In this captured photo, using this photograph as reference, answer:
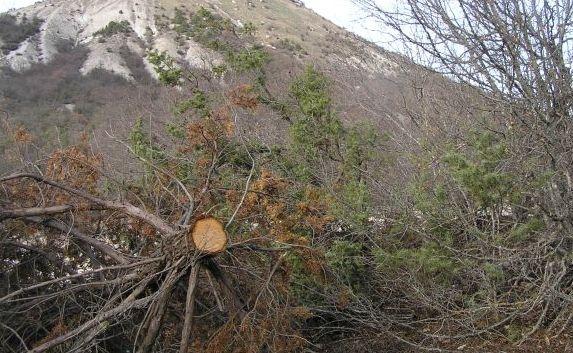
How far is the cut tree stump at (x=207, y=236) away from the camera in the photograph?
392cm

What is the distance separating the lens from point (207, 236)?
393cm

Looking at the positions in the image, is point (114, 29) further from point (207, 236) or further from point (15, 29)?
point (207, 236)

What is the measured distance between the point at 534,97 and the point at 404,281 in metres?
2.23

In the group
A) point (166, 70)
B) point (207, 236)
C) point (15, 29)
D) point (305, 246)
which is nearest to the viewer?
point (207, 236)

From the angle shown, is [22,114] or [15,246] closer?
[15,246]

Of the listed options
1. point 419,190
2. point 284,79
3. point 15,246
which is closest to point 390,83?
point 284,79

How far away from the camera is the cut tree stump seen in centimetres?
392

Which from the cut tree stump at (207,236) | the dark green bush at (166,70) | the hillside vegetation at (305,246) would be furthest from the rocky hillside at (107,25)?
the cut tree stump at (207,236)

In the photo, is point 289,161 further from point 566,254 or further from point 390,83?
point 566,254

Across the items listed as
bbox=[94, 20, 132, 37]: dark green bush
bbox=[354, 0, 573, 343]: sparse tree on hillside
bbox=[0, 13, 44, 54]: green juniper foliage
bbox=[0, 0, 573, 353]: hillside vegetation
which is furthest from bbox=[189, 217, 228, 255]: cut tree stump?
bbox=[94, 20, 132, 37]: dark green bush

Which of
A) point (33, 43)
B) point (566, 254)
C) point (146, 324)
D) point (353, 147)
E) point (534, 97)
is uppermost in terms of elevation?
point (534, 97)

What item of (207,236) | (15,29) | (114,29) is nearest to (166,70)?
(207,236)

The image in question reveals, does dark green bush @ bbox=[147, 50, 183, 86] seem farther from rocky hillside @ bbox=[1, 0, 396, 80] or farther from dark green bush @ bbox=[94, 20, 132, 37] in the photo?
dark green bush @ bbox=[94, 20, 132, 37]

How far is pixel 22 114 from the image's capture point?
32.2 metres
